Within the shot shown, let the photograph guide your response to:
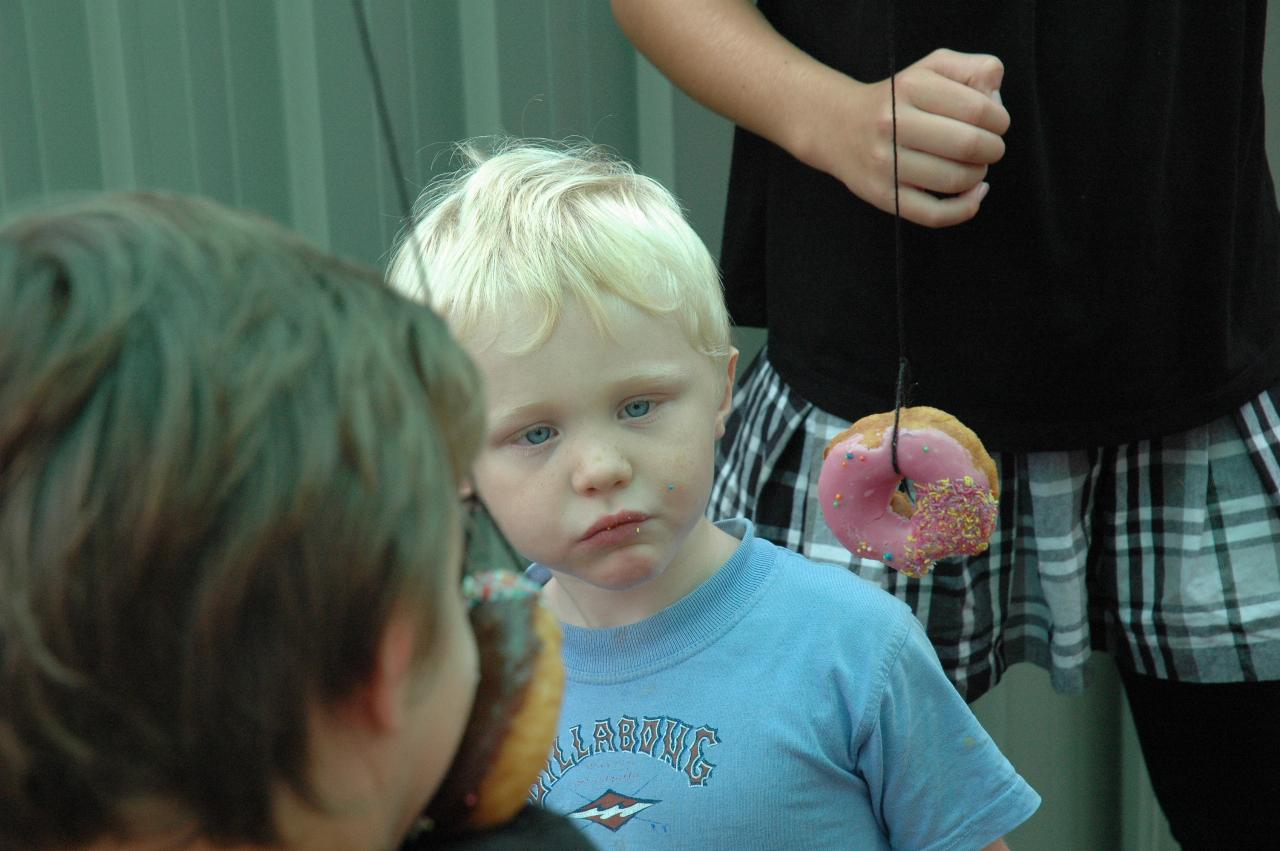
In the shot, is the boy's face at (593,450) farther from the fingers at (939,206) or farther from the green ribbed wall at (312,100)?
the green ribbed wall at (312,100)

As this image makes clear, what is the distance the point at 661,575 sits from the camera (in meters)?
1.20

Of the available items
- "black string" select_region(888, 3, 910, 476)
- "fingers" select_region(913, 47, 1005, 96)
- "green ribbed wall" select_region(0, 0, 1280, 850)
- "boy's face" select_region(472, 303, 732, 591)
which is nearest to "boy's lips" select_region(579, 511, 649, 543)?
"boy's face" select_region(472, 303, 732, 591)

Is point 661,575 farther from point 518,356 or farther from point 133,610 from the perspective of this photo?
point 133,610

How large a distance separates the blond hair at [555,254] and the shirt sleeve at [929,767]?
0.31 metres

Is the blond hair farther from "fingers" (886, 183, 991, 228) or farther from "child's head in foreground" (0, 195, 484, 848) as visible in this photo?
"child's head in foreground" (0, 195, 484, 848)

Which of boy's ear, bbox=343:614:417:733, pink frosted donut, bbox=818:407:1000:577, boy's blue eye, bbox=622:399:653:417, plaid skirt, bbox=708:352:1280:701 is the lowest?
plaid skirt, bbox=708:352:1280:701

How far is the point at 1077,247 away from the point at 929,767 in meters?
0.52

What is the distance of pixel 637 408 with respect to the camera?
1124 mm

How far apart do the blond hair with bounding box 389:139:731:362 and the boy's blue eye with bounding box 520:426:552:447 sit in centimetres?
6

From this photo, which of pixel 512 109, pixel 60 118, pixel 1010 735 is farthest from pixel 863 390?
pixel 1010 735

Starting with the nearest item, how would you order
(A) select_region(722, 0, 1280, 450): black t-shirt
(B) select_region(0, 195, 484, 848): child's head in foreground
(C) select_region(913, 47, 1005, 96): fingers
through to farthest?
(B) select_region(0, 195, 484, 848): child's head in foreground, (C) select_region(913, 47, 1005, 96): fingers, (A) select_region(722, 0, 1280, 450): black t-shirt

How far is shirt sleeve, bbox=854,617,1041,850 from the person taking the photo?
1108 millimetres

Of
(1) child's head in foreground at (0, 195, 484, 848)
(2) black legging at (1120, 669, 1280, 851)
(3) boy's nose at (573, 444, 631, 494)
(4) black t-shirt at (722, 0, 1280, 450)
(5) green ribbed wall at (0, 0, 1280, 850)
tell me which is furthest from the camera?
(5) green ribbed wall at (0, 0, 1280, 850)

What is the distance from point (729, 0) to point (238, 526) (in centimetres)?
101
